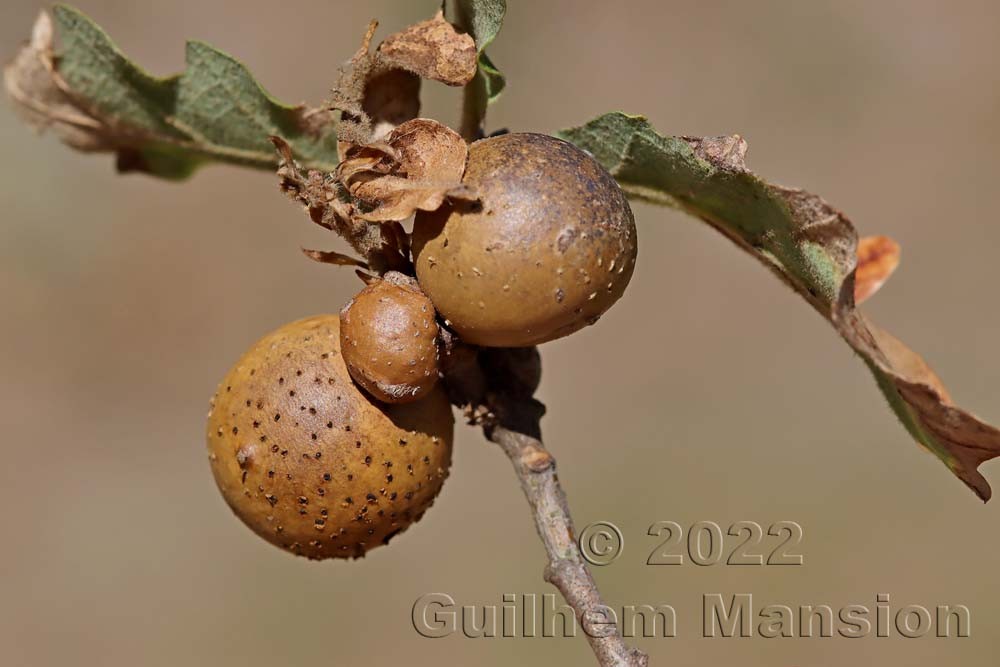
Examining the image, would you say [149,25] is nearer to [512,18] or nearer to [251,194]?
[251,194]

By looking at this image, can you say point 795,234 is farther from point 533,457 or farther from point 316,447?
point 316,447

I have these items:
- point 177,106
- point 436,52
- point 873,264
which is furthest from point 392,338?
point 873,264

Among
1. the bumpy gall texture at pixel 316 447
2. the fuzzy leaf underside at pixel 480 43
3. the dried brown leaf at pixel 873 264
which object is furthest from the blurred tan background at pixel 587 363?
the fuzzy leaf underside at pixel 480 43

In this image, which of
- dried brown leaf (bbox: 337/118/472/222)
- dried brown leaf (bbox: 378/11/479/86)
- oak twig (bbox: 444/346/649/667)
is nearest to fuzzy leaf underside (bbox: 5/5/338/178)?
dried brown leaf (bbox: 378/11/479/86)

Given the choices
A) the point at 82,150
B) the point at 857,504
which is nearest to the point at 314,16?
the point at 857,504

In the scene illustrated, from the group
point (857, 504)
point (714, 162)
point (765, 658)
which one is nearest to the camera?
point (714, 162)

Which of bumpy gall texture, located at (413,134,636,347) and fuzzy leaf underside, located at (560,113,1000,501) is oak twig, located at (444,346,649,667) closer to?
bumpy gall texture, located at (413,134,636,347)
